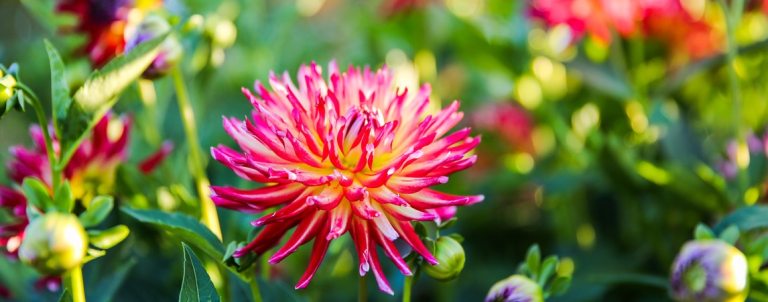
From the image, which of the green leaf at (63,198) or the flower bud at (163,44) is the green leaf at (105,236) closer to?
the green leaf at (63,198)

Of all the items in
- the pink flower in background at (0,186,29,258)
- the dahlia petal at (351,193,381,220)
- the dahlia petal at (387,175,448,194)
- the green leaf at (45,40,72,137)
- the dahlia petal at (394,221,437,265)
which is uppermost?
the green leaf at (45,40,72,137)

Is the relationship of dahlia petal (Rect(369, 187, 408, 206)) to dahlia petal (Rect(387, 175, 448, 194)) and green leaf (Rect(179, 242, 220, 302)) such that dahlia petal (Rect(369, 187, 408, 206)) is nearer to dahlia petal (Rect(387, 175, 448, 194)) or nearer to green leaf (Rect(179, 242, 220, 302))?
dahlia petal (Rect(387, 175, 448, 194))

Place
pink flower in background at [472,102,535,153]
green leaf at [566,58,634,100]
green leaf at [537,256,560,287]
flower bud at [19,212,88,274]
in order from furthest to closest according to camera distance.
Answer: pink flower in background at [472,102,535,153] → green leaf at [566,58,634,100] → green leaf at [537,256,560,287] → flower bud at [19,212,88,274]

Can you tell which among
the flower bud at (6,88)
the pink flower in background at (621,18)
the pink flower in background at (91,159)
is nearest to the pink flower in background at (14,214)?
the pink flower in background at (91,159)

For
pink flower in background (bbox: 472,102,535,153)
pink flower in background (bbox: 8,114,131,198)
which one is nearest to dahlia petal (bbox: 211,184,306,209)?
pink flower in background (bbox: 8,114,131,198)

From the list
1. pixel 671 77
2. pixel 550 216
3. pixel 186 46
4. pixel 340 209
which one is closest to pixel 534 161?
pixel 550 216

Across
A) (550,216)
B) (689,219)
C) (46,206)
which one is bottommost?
(550,216)

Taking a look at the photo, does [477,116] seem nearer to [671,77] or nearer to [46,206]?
[671,77]
